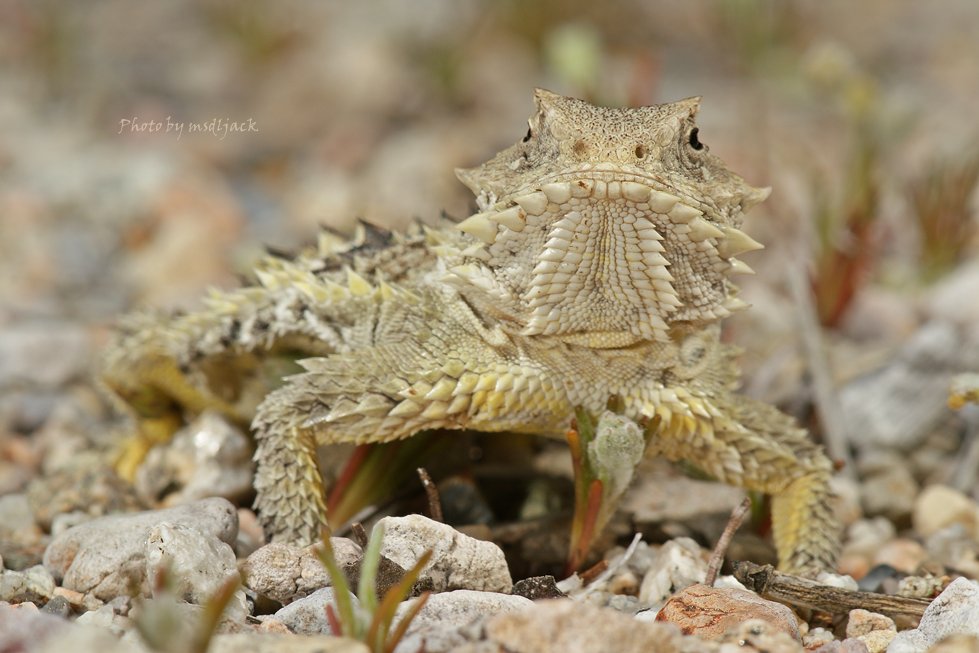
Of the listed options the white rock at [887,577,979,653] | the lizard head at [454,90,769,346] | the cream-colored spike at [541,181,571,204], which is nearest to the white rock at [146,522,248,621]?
the lizard head at [454,90,769,346]

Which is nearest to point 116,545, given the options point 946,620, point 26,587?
point 26,587

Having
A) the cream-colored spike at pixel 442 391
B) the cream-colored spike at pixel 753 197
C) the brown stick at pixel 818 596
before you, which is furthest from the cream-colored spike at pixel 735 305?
the cream-colored spike at pixel 442 391

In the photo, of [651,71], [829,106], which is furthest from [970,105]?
[651,71]

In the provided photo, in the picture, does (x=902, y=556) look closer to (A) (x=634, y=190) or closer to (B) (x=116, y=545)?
(A) (x=634, y=190)

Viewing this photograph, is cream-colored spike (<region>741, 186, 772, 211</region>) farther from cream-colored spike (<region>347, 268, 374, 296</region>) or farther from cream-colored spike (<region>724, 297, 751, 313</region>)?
cream-colored spike (<region>347, 268, 374, 296</region>)

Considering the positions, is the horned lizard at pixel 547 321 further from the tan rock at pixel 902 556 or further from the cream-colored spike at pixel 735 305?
the tan rock at pixel 902 556
